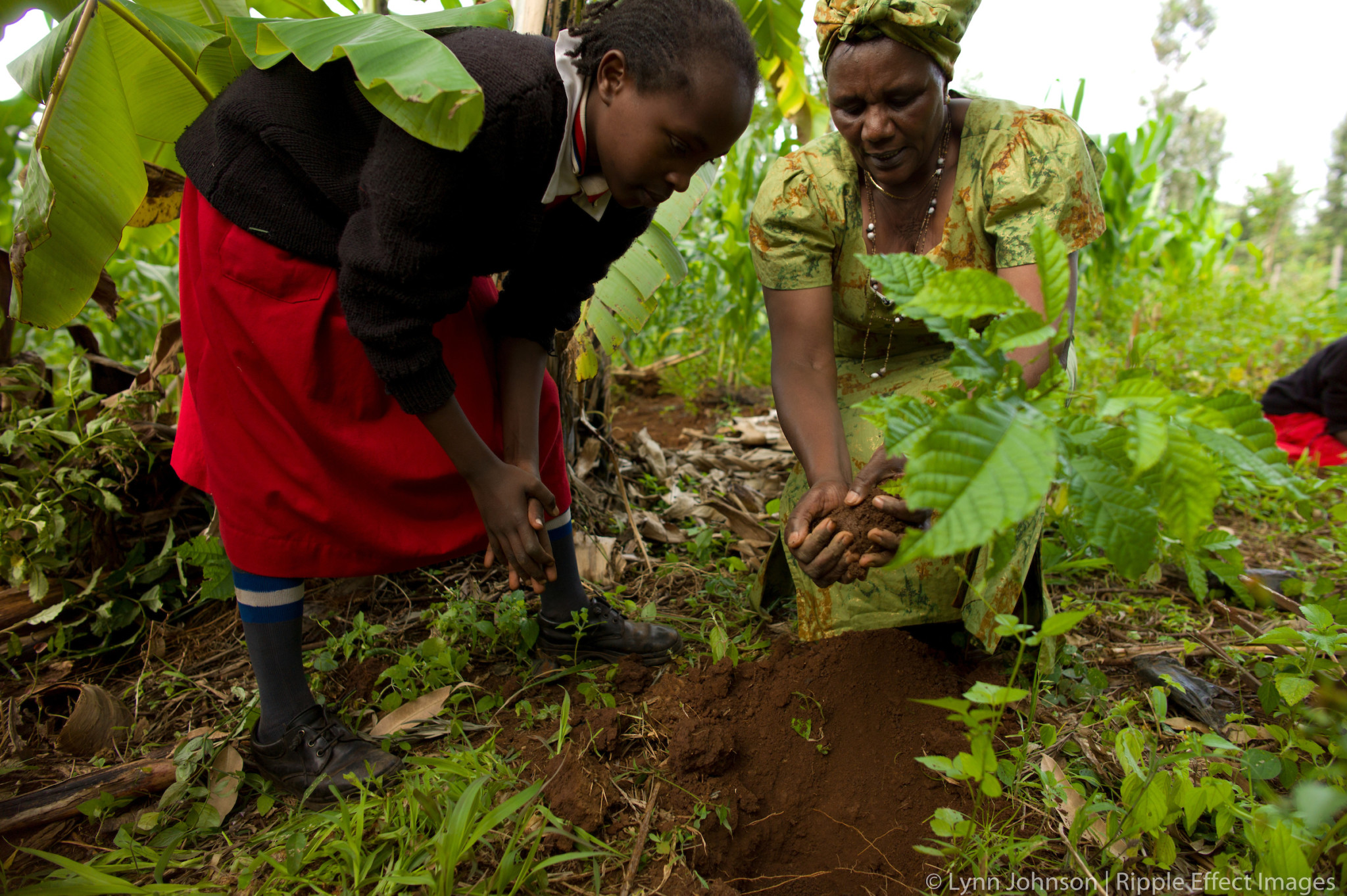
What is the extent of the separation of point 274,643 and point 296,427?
437 mm

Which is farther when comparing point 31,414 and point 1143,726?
point 31,414

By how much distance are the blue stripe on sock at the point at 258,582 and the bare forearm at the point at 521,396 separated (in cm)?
50

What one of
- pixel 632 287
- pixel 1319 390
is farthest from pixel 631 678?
pixel 1319 390

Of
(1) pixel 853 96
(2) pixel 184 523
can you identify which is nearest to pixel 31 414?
(2) pixel 184 523

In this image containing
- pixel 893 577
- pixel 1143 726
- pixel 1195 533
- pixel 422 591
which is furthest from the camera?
pixel 422 591

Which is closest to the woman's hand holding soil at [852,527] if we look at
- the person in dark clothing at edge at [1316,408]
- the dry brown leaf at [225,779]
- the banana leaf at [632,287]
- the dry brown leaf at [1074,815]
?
the dry brown leaf at [1074,815]

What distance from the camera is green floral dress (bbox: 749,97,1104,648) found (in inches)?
63.3

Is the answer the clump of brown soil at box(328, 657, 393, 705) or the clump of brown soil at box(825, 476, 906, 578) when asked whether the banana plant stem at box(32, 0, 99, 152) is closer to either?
the clump of brown soil at box(328, 657, 393, 705)

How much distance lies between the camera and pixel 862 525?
1.48 meters

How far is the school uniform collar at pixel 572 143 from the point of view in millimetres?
1309

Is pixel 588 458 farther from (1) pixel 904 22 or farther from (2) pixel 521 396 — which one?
(1) pixel 904 22

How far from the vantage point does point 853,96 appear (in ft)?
5.18

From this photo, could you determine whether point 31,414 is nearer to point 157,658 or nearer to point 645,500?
point 157,658

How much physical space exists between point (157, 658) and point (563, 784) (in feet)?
4.17
